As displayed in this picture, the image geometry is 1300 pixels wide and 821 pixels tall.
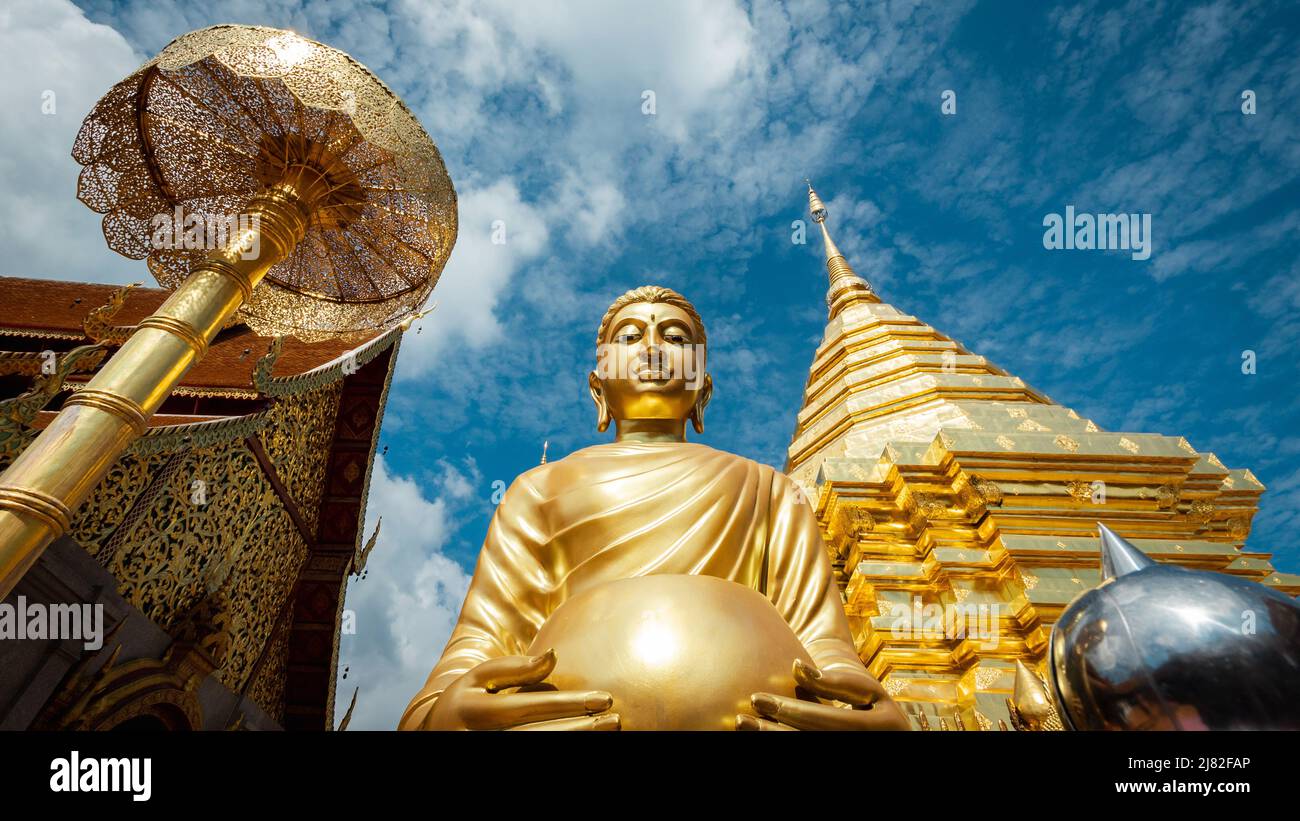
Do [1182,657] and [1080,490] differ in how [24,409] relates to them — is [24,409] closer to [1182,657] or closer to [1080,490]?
[1182,657]

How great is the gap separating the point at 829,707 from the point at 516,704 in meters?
0.68

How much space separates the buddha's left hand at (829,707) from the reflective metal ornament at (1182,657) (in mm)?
387

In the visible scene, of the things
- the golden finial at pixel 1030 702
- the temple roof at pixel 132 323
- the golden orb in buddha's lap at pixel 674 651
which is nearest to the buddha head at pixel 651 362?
the golden orb in buddha's lap at pixel 674 651

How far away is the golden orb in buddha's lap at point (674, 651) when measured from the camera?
4.78 feet

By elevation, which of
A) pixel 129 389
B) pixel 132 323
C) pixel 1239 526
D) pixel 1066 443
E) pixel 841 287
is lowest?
pixel 1239 526

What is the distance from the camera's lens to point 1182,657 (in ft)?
4.06

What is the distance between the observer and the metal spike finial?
1671 millimetres

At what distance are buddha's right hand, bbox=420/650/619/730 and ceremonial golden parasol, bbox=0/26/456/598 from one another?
2168 mm

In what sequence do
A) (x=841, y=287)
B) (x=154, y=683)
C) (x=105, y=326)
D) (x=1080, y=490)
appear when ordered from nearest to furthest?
(x=154, y=683)
(x=105, y=326)
(x=1080, y=490)
(x=841, y=287)

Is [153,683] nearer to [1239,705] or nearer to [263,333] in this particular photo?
[263,333]

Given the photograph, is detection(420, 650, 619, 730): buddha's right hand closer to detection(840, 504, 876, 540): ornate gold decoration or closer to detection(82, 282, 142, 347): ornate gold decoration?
detection(82, 282, 142, 347): ornate gold decoration

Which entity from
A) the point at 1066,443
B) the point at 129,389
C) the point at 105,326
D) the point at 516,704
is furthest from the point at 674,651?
the point at 1066,443

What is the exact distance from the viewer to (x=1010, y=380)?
909cm
